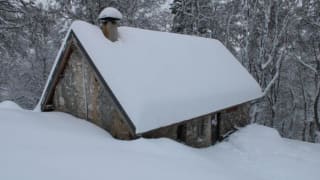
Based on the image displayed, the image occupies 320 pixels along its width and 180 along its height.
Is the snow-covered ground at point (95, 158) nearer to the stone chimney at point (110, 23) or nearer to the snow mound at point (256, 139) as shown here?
the snow mound at point (256, 139)

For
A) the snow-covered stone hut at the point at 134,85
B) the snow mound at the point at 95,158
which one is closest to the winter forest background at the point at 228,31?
the snow-covered stone hut at the point at 134,85

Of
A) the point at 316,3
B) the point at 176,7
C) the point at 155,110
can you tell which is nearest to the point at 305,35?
the point at 316,3

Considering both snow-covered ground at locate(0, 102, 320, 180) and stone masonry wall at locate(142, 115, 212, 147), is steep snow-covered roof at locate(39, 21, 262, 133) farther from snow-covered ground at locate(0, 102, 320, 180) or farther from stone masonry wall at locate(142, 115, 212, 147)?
snow-covered ground at locate(0, 102, 320, 180)

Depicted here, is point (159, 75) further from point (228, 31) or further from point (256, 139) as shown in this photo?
point (228, 31)

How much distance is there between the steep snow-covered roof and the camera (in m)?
9.62

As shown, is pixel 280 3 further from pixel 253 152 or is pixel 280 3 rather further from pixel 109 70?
pixel 109 70

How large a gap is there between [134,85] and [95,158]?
3360 millimetres

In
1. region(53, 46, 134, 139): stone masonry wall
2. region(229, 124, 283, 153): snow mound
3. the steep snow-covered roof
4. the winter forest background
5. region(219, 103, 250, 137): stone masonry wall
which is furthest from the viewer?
the winter forest background

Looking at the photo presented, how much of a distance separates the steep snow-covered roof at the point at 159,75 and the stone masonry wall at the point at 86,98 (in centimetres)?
70

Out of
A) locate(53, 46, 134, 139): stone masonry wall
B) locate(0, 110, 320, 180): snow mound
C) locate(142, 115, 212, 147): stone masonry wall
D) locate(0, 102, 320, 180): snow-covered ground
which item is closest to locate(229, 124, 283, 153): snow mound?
locate(0, 102, 320, 180): snow-covered ground

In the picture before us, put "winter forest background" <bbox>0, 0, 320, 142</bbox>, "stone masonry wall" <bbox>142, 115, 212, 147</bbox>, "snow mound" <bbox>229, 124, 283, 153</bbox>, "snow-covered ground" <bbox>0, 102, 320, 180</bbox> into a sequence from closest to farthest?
"snow-covered ground" <bbox>0, 102, 320, 180</bbox>
"stone masonry wall" <bbox>142, 115, 212, 147</bbox>
"snow mound" <bbox>229, 124, 283, 153</bbox>
"winter forest background" <bbox>0, 0, 320, 142</bbox>

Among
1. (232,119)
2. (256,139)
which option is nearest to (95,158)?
(256,139)

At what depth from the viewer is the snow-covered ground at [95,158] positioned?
6.24 metres

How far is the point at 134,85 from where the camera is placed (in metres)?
9.91
